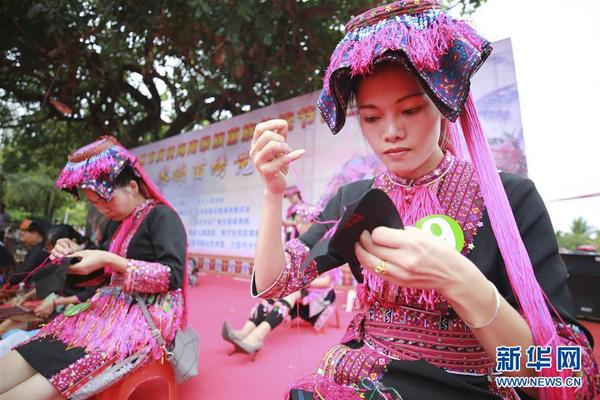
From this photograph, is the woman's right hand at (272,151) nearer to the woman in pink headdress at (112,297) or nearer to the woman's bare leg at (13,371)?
the woman in pink headdress at (112,297)

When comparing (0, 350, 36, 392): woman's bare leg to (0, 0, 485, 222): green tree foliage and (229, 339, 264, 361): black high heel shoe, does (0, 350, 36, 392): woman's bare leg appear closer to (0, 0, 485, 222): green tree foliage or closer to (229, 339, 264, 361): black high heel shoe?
(229, 339, 264, 361): black high heel shoe

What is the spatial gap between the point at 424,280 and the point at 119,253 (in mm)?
1816

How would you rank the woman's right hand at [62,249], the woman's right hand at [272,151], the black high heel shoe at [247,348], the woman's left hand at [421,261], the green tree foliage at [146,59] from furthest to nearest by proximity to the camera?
the green tree foliage at [146,59] → the black high heel shoe at [247,348] → the woman's right hand at [62,249] → the woman's right hand at [272,151] → the woman's left hand at [421,261]

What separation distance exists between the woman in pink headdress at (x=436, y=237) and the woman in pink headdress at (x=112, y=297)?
1.00 meters

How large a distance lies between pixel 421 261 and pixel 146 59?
6.08 m

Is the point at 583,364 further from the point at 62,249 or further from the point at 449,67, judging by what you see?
the point at 62,249

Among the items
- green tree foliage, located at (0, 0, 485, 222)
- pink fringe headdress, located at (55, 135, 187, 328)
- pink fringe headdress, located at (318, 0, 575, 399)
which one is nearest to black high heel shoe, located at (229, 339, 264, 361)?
pink fringe headdress, located at (55, 135, 187, 328)

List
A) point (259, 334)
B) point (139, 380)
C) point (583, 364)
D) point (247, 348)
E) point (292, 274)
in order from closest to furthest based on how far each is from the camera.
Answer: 1. point (583, 364)
2. point (292, 274)
3. point (139, 380)
4. point (247, 348)
5. point (259, 334)

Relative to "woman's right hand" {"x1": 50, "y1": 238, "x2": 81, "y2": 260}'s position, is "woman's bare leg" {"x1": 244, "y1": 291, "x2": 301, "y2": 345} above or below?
below

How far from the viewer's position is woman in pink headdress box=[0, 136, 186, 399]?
1521 mm

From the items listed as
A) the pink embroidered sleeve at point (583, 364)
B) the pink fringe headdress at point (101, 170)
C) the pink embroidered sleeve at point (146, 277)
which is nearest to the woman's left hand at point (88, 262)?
the pink embroidered sleeve at point (146, 277)

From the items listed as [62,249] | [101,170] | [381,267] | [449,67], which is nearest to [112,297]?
[62,249]

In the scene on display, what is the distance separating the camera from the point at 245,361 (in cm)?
262

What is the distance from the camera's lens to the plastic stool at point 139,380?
1.62 m
